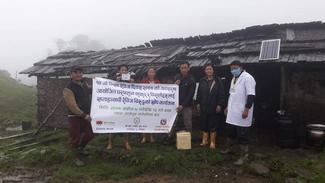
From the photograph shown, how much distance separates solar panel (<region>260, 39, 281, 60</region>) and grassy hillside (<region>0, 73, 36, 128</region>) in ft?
38.5

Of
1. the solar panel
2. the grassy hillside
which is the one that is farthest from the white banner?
the grassy hillside

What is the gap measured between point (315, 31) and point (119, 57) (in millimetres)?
7006

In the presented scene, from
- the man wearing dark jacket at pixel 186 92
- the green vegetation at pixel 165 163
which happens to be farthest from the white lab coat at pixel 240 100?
the man wearing dark jacket at pixel 186 92

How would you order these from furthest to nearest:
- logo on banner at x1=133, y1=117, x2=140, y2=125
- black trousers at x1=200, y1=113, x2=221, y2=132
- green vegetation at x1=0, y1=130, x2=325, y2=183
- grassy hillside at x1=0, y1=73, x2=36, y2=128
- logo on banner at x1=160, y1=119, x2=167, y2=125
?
grassy hillside at x1=0, y1=73, x2=36, y2=128
logo on banner at x1=160, y1=119, x2=167, y2=125
logo on banner at x1=133, y1=117, x2=140, y2=125
black trousers at x1=200, y1=113, x2=221, y2=132
green vegetation at x1=0, y1=130, x2=325, y2=183

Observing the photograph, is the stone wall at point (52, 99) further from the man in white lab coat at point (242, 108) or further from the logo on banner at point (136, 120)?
the man in white lab coat at point (242, 108)

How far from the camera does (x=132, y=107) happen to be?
9.01 m

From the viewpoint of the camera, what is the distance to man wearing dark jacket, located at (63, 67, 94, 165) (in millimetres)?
8070

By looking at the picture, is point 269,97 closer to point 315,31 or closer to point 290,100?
point 290,100

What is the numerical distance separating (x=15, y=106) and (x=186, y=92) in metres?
14.5

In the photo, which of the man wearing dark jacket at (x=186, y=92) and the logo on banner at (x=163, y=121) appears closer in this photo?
the man wearing dark jacket at (x=186, y=92)

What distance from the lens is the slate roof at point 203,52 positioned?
9.88 m

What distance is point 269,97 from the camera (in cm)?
1098

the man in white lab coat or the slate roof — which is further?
the slate roof

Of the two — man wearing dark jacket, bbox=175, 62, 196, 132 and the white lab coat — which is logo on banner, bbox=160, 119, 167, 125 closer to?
man wearing dark jacket, bbox=175, 62, 196, 132
